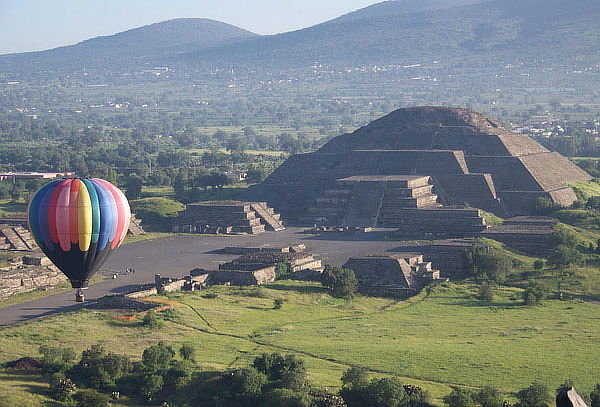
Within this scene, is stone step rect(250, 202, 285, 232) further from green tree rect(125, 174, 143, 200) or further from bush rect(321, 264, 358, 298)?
bush rect(321, 264, 358, 298)

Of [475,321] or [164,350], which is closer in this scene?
[164,350]

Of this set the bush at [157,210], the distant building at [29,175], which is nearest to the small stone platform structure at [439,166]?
the bush at [157,210]

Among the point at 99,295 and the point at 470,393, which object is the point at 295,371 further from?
the point at 99,295

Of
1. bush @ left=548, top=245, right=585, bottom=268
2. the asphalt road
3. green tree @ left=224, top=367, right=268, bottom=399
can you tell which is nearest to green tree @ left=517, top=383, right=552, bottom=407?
green tree @ left=224, top=367, right=268, bottom=399

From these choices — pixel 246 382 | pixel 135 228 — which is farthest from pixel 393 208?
pixel 246 382

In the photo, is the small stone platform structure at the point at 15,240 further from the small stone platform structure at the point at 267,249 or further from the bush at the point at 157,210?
the bush at the point at 157,210

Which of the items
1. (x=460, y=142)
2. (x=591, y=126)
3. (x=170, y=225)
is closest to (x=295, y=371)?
(x=170, y=225)
